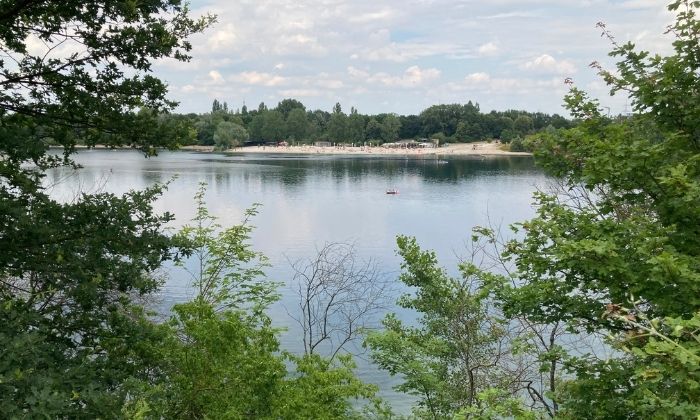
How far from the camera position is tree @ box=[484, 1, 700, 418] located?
15.7 ft

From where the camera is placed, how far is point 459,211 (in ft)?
126

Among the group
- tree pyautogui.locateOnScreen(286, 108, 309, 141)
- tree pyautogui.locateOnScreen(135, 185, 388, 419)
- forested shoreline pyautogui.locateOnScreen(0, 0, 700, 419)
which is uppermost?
tree pyautogui.locateOnScreen(286, 108, 309, 141)

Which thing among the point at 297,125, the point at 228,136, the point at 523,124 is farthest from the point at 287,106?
the point at 523,124

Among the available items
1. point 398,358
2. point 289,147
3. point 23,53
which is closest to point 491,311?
point 398,358

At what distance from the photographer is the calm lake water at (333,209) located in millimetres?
20750

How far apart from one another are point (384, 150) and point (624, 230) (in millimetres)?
136606

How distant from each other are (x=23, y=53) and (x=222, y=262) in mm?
6112

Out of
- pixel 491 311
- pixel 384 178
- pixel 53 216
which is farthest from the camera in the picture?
pixel 384 178

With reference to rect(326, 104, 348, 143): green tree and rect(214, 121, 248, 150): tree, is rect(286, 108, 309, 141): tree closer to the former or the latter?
rect(326, 104, 348, 143): green tree

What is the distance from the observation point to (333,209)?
39.0m

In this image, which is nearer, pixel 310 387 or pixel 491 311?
pixel 310 387

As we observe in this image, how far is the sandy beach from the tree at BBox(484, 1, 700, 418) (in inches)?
4589

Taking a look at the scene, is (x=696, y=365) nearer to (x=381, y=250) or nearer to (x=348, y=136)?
(x=381, y=250)

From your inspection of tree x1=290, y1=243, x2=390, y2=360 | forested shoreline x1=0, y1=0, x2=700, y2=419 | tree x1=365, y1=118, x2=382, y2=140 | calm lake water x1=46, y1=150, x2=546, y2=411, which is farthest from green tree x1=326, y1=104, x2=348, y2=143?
forested shoreline x1=0, y1=0, x2=700, y2=419
